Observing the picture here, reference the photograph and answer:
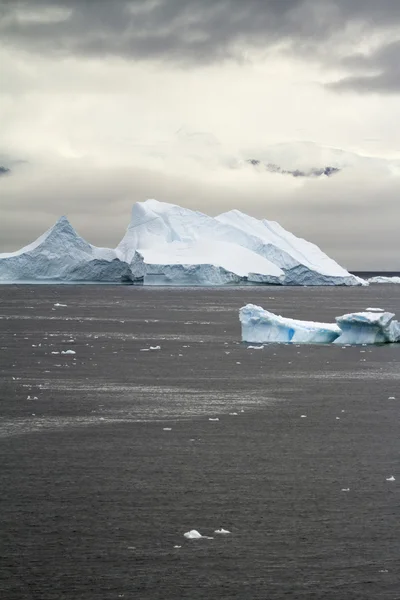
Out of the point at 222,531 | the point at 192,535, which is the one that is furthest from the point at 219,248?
the point at 192,535

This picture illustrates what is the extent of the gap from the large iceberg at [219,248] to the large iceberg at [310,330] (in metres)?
58.2

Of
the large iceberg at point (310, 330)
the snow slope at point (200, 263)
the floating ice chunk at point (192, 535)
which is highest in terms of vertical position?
A: the snow slope at point (200, 263)

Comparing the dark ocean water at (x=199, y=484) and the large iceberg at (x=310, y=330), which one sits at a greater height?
the large iceberg at (x=310, y=330)

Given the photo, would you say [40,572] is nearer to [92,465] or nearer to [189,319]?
[92,465]

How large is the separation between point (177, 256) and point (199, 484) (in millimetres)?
81012

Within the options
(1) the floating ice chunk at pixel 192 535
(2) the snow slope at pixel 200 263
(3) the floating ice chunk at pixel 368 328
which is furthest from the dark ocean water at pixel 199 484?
(2) the snow slope at pixel 200 263

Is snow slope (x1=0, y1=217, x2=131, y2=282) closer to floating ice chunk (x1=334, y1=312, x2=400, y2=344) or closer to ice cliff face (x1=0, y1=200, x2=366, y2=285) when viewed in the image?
ice cliff face (x1=0, y1=200, x2=366, y2=285)

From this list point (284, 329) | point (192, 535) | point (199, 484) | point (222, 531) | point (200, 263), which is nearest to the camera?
point (192, 535)

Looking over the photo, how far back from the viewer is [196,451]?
12.6 m

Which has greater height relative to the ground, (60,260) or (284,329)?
(60,260)

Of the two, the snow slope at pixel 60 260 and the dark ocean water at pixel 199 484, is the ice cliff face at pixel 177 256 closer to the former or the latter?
the snow slope at pixel 60 260

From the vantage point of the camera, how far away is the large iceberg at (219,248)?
303ft

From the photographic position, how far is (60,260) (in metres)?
91.1

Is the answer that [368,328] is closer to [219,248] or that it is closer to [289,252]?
[219,248]
